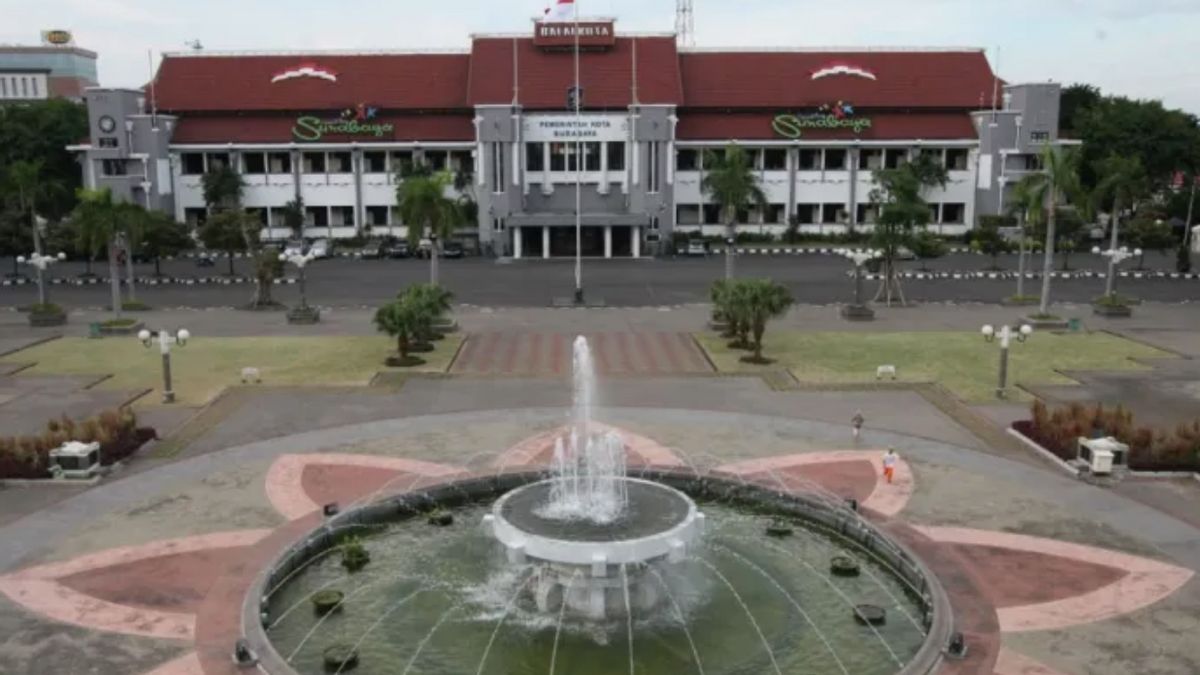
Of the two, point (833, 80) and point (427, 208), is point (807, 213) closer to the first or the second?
point (833, 80)

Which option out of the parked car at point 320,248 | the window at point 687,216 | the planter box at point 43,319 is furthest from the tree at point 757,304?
the window at point 687,216

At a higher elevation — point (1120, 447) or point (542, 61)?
point (542, 61)

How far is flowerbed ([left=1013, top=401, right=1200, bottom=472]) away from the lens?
23750 millimetres

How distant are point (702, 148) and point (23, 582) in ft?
224

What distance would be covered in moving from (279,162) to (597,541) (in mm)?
72599

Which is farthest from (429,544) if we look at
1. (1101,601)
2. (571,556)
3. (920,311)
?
(920,311)

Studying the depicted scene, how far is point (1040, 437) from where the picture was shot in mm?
26141

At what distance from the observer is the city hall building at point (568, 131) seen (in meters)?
76.1

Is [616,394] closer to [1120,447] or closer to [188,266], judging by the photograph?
[1120,447]

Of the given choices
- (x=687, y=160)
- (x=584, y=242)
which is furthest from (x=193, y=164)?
(x=687, y=160)

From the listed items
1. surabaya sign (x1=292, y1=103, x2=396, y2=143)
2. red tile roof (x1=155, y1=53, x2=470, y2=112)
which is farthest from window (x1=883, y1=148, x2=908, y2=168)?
surabaya sign (x1=292, y1=103, x2=396, y2=143)

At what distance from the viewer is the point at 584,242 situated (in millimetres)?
76250

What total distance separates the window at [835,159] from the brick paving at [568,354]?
43700 millimetres

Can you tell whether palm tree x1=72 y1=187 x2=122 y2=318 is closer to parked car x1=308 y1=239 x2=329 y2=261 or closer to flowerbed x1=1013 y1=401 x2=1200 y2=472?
parked car x1=308 y1=239 x2=329 y2=261
